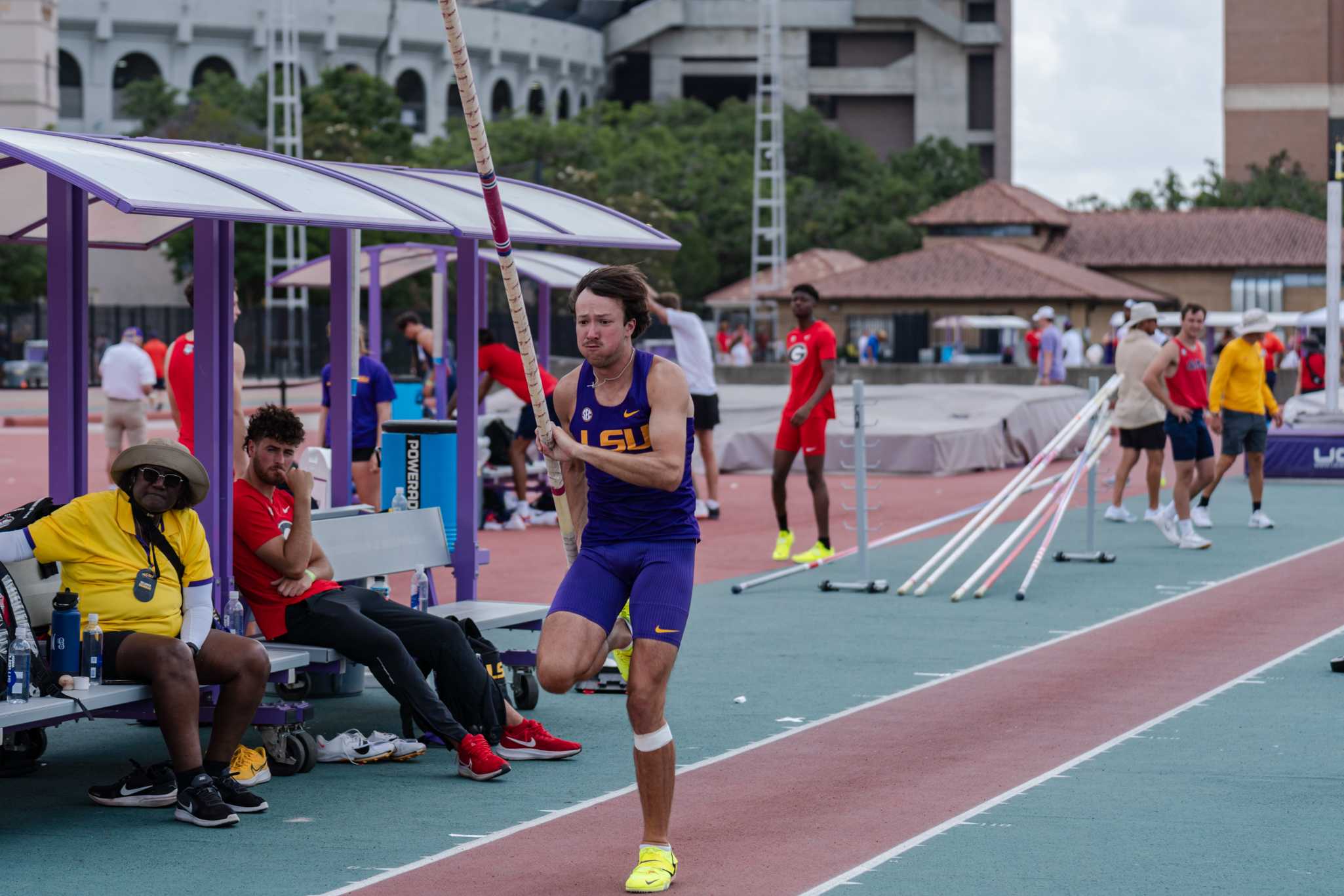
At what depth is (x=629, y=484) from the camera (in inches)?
241

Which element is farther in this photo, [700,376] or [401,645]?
[700,376]

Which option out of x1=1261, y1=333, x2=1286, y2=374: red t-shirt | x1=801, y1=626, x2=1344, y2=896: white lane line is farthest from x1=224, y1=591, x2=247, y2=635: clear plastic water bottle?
x1=1261, y1=333, x2=1286, y2=374: red t-shirt

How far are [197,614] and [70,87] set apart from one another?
90.2 metres

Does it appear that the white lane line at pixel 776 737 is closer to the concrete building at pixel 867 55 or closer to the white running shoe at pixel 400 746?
the white running shoe at pixel 400 746

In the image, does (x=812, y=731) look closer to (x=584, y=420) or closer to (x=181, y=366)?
A: (x=584, y=420)

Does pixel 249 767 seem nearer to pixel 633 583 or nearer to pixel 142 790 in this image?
pixel 142 790

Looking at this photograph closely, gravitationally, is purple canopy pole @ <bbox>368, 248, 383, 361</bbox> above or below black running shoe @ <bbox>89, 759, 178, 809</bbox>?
above

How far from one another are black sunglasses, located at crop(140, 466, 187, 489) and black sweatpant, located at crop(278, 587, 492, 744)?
0.99 m

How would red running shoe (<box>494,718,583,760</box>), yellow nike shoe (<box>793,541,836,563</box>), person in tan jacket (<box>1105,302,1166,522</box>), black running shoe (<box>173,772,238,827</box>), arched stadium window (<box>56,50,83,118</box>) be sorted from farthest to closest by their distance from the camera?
arched stadium window (<box>56,50,83,118</box>) → person in tan jacket (<box>1105,302,1166,522</box>) → yellow nike shoe (<box>793,541,836,563</box>) → red running shoe (<box>494,718,583,760</box>) → black running shoe (<box>173,772,238,827</box>)

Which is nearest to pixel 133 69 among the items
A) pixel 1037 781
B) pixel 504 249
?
pixel 1037 781

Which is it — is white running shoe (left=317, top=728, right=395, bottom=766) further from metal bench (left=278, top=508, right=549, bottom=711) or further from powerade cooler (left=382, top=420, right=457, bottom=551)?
powerade cooler (left=382, top=420, right=457, bottom=551)

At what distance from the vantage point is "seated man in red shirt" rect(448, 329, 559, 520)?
15.5 m

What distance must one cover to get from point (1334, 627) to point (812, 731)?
14.9 ft

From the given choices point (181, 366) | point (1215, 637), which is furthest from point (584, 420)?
point (1215, 637)
